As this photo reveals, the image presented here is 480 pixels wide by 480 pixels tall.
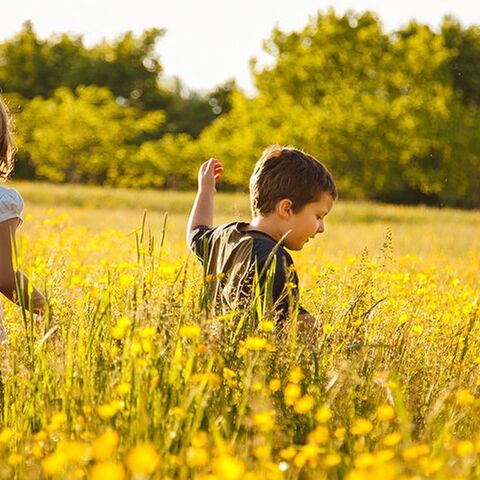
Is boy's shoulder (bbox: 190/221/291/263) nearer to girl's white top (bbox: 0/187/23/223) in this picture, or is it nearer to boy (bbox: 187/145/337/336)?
boy (bbox: 187/145/337/336)

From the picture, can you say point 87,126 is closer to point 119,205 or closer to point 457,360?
point 119,205

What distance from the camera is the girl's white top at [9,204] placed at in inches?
147

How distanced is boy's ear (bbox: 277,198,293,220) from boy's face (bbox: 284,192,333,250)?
2 centimetres

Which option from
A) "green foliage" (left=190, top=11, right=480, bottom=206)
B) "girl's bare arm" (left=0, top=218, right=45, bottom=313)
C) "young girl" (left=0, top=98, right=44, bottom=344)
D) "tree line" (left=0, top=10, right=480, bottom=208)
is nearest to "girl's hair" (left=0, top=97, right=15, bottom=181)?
"young girl" (left=0, top=98, right=44, bottom=344)

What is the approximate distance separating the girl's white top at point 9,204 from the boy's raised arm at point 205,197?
954mm

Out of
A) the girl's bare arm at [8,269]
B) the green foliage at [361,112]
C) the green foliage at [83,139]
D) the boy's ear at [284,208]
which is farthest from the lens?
the green foliage at [83,139]

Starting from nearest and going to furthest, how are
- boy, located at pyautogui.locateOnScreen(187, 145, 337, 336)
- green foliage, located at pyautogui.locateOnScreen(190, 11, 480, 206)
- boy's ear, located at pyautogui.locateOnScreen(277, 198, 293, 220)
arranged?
boy, located at pyautogui.locateOnScreen(187, 145, 337, 336) < boy's ear, located at pyautogui.locateOnScreen(277, 198, 293, 220) < green foliage, located at pyautogui.locateOnScreen(190, 11, 480, 206)

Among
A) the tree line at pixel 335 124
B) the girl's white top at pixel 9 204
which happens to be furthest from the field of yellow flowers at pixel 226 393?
the tree line at pixel 335 124

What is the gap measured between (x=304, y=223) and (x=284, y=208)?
Answer: 125 mm

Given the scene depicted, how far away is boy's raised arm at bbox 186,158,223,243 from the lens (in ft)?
14.5

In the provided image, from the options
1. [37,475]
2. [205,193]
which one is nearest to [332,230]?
[205,193]

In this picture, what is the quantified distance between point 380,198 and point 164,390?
4343 centimetres

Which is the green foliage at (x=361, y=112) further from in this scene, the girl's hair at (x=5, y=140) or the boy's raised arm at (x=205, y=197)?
the girl's hair at (x=5, y=140)

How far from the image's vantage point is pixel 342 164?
1483 inches
